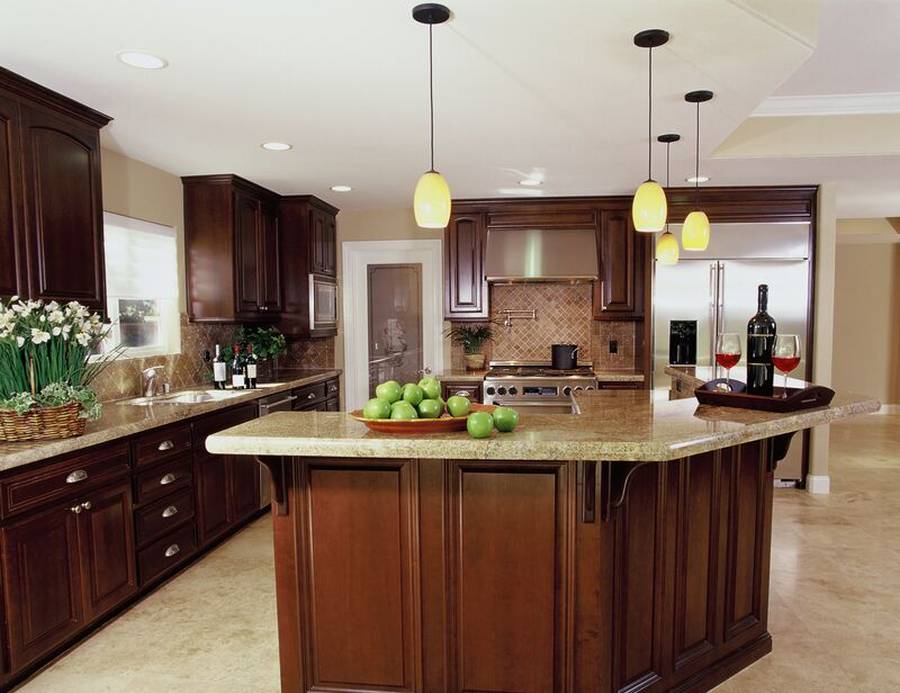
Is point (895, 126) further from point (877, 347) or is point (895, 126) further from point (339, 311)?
point (877, 347)

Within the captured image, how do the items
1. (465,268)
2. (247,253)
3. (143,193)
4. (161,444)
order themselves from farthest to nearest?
(465,268) → (247,253) → (143,193) → (161,444)

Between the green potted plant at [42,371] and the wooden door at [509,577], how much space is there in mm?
1682

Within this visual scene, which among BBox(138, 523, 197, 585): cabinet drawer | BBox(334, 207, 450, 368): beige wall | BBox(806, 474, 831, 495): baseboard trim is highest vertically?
BBox(334, 207, 450, 368): beige wall

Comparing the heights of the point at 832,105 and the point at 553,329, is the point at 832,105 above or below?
above

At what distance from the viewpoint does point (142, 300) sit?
410cm

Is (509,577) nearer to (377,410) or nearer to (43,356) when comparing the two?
(377,410)

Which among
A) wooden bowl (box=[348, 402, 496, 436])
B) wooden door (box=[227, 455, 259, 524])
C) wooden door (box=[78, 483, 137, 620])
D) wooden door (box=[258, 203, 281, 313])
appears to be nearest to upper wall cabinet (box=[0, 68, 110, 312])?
wooden door (box=[78, 483, 137, 620])

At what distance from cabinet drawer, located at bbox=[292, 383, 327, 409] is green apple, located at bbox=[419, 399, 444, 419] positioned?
2.98m

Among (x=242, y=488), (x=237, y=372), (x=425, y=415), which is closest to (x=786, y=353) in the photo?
(x=425, y=415)

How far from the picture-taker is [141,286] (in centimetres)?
407

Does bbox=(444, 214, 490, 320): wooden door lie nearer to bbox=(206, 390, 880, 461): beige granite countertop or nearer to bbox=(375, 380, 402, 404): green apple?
bbox=(206, 390, 880, 461): beige granite countertop

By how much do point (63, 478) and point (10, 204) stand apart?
118cm

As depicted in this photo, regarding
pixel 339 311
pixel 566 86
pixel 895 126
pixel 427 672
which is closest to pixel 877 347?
pixel 895 126

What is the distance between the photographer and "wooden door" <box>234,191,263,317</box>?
14.9 feet
